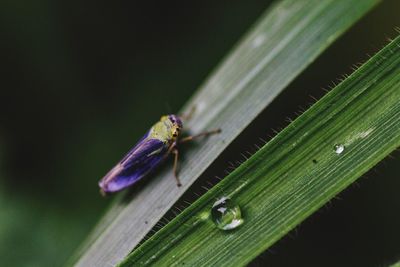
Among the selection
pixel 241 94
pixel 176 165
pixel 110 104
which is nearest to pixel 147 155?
pixel 176 165

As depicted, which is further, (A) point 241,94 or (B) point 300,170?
(A) point 241,94

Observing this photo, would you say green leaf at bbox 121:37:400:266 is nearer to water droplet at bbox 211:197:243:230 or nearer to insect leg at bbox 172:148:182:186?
water droplet at bbox 211:197:243:230

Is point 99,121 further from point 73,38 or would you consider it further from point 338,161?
point 338,161

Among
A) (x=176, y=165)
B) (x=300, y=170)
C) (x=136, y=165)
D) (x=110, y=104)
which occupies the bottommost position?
(x=300, y=170)

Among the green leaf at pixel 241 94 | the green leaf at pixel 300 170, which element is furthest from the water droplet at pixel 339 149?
the green leaf at pixel 241 94

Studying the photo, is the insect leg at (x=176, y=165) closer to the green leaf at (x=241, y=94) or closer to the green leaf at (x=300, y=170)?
the green leaf at (x=241, y=94)

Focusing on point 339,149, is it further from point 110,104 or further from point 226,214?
point 110,104

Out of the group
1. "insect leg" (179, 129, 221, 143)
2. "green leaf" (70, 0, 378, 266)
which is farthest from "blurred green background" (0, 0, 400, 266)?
"green leaf" (70, 0, 378, 266)
